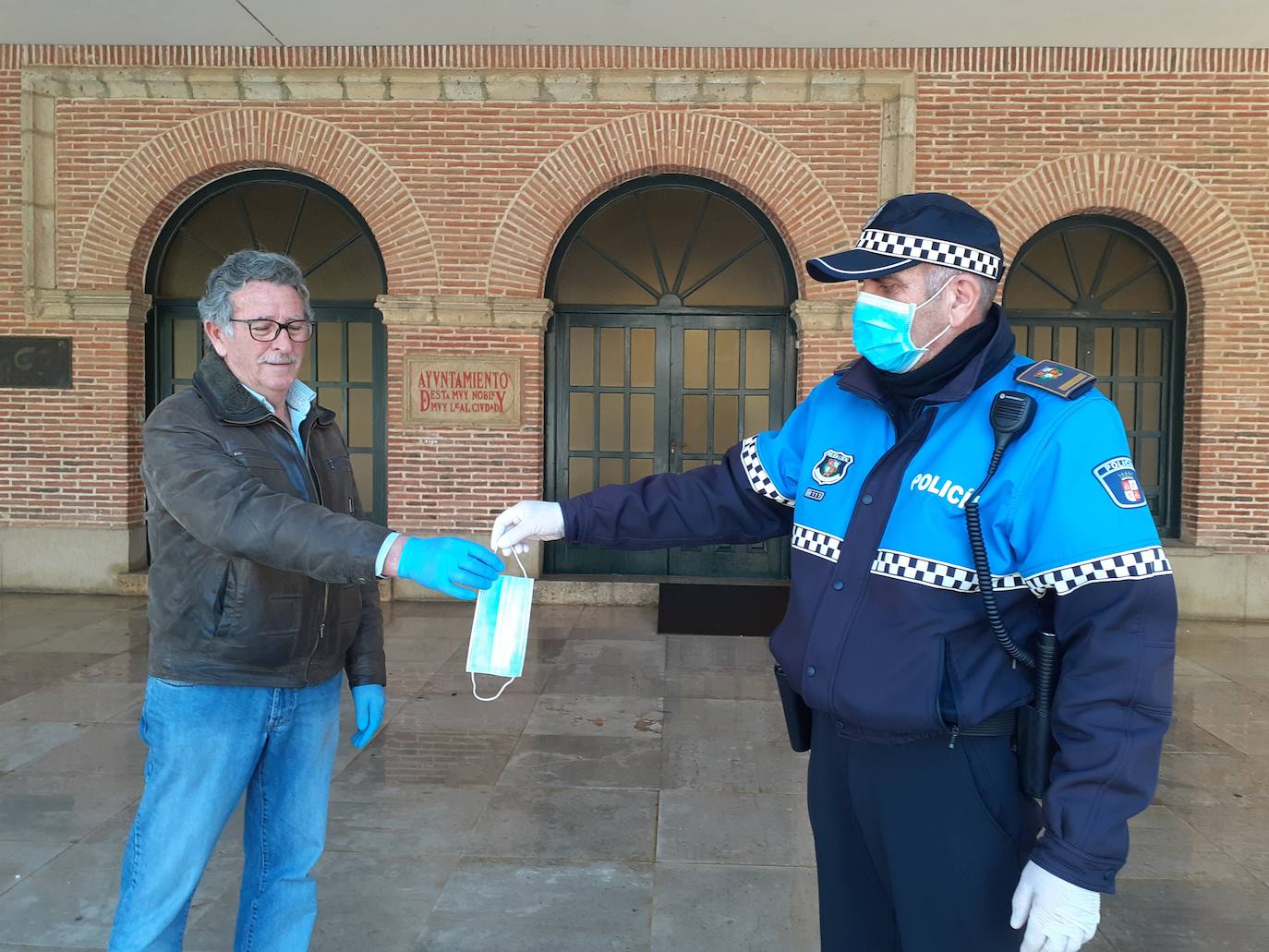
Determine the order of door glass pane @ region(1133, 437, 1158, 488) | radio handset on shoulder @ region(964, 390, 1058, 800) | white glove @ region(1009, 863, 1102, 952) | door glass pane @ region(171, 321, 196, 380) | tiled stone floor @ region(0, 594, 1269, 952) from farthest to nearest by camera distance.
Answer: door glass pane @ region(171, 321, 196, 380), door glass pane @ region(1133, 437, 1158, 488), tiled stone floor @ region(0, 594, 1269, 952), radio handset on shoulder @ region(964, 390, 1058, 800), white glove @ region(1009, 863, 1102, 952)

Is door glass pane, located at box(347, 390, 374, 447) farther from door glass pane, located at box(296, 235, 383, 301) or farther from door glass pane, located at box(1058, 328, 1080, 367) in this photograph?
door glass pane, located at box(1058, 328, 1080, 367)

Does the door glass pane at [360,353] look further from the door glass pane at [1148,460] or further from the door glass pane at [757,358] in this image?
the door glass pane at [1148,460]

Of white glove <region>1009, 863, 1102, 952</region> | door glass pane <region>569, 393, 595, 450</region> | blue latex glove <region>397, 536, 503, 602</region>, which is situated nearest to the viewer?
white glove <region>1009, 863, 1102, 952</region>

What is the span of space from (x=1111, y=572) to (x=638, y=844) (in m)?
2.85

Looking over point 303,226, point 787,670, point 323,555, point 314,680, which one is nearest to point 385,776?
point 314,680

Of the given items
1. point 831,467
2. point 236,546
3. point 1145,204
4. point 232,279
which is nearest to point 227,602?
point 236,546

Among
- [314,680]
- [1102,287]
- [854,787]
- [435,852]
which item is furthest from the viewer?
[1102,287]

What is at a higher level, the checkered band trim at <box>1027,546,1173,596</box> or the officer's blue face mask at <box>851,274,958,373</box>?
the officer's blue face mask at <box>851,274,958,373</box>

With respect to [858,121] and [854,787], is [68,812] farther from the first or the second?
[858,121]

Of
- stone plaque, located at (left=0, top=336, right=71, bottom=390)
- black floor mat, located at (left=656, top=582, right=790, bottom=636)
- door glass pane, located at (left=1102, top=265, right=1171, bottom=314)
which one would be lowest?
black floor mat, located at (left=656, top=582, right=790, bottom=636)

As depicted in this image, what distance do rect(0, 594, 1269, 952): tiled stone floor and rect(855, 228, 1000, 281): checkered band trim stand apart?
239cm

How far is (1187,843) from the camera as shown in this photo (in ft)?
14.4

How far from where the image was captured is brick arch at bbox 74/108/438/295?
945 cm

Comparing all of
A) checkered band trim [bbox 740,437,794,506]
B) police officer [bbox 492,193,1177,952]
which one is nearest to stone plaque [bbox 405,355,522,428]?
checkered band trim [bbox 740,437,794,506]
